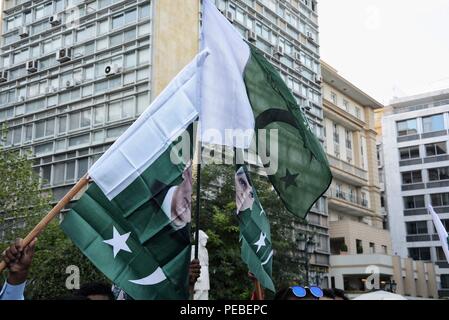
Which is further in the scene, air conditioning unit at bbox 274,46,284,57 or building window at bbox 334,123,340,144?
building window at bbox 334,123,340,144

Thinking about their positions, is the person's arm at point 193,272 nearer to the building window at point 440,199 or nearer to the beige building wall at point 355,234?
the beige building wall at point 355,234

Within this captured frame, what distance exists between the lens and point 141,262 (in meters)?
5.30

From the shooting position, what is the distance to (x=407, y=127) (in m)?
58.3

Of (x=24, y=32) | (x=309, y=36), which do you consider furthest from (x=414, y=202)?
(x=24, y=32)

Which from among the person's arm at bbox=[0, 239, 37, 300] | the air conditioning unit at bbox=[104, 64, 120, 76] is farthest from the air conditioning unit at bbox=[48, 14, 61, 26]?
the person's arm at bbox=[0, 239, 37, 300]

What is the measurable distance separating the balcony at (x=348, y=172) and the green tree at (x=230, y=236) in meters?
19.9

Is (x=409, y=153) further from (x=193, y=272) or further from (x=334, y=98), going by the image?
(x=193, y=272)

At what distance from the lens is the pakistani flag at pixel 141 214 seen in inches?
205

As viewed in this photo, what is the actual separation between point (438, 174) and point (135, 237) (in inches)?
2104

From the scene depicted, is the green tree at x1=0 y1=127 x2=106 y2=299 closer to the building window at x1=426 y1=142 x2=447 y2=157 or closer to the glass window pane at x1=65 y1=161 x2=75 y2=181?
the glass window pane at x1=65 y1=161 x2=75 y2=181

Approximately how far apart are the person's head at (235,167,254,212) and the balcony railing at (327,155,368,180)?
119 feet

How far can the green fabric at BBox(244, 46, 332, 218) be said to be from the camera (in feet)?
22.8

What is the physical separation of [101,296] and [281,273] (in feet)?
60.9
